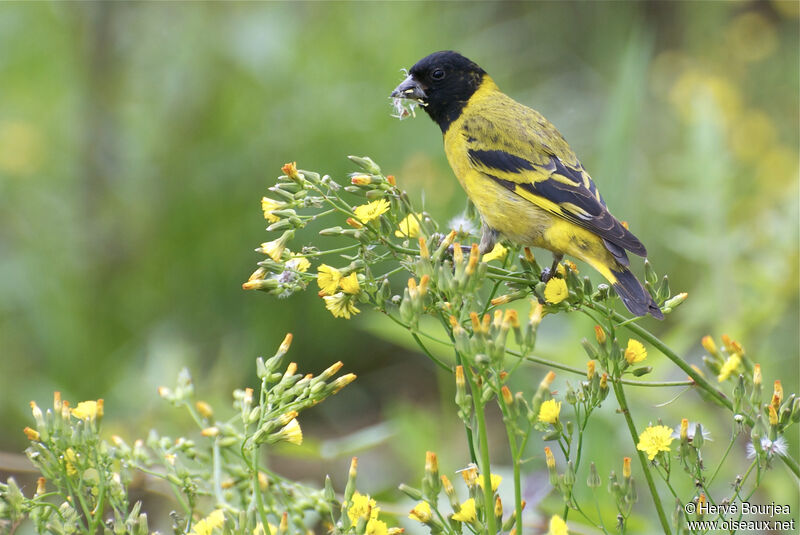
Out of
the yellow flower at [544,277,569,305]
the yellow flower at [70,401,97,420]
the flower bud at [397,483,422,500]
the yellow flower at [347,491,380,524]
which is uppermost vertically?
the yellow flower at [544,277,569,305]

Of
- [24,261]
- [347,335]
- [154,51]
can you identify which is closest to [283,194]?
[347,335]

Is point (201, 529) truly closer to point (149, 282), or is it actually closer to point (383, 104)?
point (149, 282)

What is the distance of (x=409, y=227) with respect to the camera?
1.79 meters

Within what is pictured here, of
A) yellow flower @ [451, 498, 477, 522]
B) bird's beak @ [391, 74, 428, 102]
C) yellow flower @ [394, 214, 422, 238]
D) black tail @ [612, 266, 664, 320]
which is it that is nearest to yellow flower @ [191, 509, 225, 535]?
yellow flower @ [451, 498, 477, 522]

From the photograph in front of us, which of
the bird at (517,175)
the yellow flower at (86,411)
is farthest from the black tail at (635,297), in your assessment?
the yellow flower at (86,411)

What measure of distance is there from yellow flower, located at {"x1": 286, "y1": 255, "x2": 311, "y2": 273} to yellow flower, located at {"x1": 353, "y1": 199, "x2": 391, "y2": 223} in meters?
0.16

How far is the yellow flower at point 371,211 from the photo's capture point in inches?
65.9

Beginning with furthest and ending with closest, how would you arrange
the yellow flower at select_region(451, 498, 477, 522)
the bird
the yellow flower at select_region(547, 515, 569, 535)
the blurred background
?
the blurred background < the bird < the yellow flower at select_region(451, 498, 477, 522) < the yellow flower at select_region(547, 515, 569, 535)

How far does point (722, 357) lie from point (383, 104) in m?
3.73

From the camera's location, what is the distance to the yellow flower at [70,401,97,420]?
1.63 meters

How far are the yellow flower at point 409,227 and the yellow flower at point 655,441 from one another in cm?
60

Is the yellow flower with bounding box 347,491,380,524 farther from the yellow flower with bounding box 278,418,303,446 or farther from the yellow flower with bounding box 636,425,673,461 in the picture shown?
the yellow flower with bounding box 636,425,673,461

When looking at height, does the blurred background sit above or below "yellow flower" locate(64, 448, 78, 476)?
above

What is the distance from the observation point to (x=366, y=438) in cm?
278
